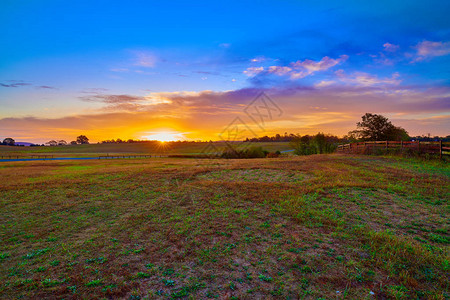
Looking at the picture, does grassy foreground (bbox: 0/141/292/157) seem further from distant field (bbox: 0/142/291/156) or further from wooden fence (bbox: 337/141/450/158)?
wooden fence (bbox: 337/141/450/158)

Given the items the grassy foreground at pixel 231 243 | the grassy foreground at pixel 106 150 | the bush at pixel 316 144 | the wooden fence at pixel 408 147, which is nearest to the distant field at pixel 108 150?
the grassy foreground at pixel 106 150

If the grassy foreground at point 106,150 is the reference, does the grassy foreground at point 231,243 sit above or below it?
below

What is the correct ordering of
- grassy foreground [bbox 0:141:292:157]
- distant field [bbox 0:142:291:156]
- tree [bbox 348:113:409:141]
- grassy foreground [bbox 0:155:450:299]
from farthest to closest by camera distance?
1. distant field [bbox 0:142:291:156]
2. grassy foreground [bbox 0:141:292:157]
3. tree [bbox 348:113:409:141]
4. grassy foreground [bbox 0:155:450:299]

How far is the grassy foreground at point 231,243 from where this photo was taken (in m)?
3.93

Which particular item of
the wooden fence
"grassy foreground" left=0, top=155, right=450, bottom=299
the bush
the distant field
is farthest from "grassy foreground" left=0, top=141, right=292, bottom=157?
"grassy foreground" left=0, top=155, right=450, bottom=299

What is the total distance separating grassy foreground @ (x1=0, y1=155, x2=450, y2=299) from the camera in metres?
3.93

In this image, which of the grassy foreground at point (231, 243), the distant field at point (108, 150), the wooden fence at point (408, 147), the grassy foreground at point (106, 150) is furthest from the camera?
the distant field at point (108, 150)

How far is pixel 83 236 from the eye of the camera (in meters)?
6.09

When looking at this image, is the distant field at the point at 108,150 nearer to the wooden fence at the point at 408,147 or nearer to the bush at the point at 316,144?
the bush at the point at 316,144

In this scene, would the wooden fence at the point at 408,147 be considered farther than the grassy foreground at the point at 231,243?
Yes

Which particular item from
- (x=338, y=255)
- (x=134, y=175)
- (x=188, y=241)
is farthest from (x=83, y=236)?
(x=134, y=175)

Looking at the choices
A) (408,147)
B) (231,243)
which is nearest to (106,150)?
(408,147)

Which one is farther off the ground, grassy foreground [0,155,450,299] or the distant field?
the distant field

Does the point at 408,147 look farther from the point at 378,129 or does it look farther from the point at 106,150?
the point at 106,150
